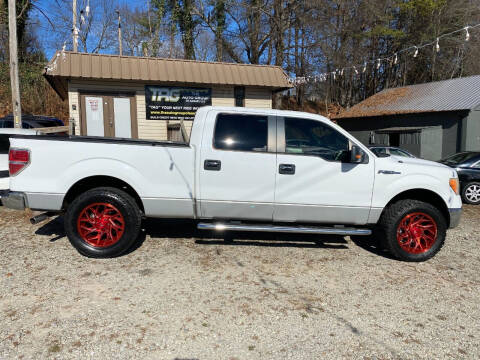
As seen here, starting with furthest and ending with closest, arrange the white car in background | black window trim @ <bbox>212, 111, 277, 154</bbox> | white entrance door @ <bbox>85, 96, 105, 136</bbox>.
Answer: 1. white entrance door @ <bbox>85, 96, 105, 136</bbox>
2. the white car in background
3. black window trim @ <bbox>212, 111, 277, 154</bbox>

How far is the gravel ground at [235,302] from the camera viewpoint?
2.74 metres

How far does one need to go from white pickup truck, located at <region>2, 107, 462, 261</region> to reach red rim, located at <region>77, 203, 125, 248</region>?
13 millimetres

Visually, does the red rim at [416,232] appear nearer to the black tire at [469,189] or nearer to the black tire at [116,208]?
the black tire at [116,208]

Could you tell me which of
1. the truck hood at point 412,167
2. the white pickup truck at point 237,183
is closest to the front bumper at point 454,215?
the white pickup truck at point 237,183

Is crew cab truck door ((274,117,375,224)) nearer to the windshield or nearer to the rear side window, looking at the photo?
the rear side window

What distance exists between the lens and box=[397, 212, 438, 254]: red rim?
4559 millimetres

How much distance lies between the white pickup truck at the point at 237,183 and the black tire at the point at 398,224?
1 cm

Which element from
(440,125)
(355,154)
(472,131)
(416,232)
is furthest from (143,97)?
(472,131)

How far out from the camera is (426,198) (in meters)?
4.81

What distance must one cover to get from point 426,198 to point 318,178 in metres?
1.69

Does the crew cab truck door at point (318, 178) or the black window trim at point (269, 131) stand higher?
the black window trim at point (269, 131)

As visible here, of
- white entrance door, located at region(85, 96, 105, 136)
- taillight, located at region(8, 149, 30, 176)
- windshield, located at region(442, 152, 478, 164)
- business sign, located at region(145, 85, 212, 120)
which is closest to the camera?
taillight, located at region(8, 149, 30, 176)

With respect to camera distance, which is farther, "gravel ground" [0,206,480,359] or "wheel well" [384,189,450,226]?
"wheel well" [384,189,450,226]

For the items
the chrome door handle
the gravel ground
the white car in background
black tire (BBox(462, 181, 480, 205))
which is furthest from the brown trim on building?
the chrome door handle
